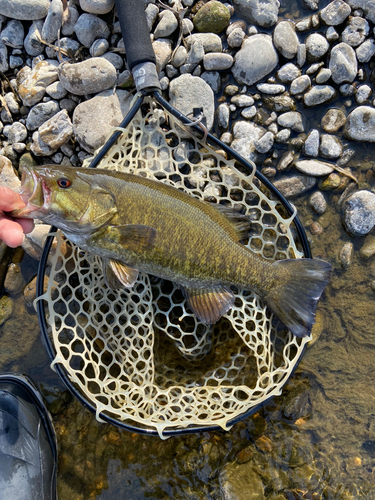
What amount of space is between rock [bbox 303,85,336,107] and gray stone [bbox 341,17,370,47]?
23.5 inches

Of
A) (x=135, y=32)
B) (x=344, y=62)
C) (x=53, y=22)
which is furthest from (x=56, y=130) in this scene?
(x=344, y=62)

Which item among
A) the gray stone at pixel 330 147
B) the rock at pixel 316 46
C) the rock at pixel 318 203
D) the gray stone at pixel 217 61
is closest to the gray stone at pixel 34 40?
the gray stone at pixel 217 61

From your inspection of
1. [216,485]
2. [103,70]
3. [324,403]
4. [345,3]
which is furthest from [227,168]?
[216,485]

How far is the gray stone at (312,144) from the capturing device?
434 centimetres

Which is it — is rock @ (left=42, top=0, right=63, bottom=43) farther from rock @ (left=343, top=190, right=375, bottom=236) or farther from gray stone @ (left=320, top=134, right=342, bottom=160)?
rock @ (left=343, top=190, right=375, bottom=236)

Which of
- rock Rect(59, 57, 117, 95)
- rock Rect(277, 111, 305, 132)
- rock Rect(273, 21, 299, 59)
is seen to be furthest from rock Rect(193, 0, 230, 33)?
rock Rect(277, 111, 305, 132)

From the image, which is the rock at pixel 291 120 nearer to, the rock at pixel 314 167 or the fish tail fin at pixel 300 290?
the rock at pixel 314 167

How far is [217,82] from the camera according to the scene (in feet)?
14.5

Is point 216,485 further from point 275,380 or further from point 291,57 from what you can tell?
point 291,57

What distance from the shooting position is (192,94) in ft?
14.1

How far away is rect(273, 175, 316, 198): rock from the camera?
443 centimetres

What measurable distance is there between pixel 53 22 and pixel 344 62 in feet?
11.3

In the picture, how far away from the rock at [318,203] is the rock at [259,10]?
6.97 feet

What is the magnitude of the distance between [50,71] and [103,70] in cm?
75
